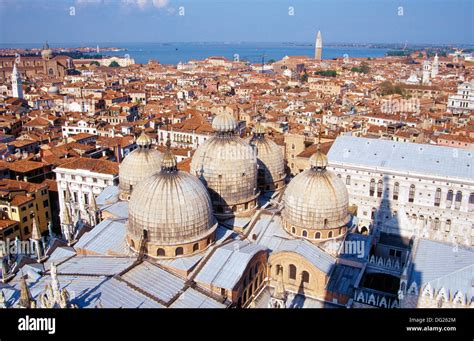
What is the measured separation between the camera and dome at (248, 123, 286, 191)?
2762 cm

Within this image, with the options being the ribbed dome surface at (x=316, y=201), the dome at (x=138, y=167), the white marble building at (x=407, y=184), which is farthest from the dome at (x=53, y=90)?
the ribbed dome surface at (x=316, y=201)

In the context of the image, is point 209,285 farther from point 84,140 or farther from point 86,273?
point 84,140

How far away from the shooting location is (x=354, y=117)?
69875mm

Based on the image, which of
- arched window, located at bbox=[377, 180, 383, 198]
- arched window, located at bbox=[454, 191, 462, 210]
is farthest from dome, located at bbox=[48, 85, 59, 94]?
arched window, located at bbox=[454, 191, 462, 210]

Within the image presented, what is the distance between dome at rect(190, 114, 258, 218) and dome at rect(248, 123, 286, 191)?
9.52 ft

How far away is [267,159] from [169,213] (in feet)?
33.6

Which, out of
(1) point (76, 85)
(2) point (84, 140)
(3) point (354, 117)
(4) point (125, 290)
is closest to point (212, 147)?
(4) point (125, 290)

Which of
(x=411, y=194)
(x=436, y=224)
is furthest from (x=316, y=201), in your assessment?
(x=436, y=224)

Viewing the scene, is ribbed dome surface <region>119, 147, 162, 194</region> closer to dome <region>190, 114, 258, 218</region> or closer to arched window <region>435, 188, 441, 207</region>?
dome <region>190, 114, 258, 218</region>

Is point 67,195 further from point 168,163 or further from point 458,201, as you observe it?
point 458,201

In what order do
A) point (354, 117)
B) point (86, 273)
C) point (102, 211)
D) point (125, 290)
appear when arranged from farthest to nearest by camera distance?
point (354, 117), point (102, 211), point (86, 273), point (125, 290)

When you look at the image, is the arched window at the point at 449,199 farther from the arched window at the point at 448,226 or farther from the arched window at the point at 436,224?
the arched window at the point at 436,224

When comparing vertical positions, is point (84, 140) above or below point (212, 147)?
below
